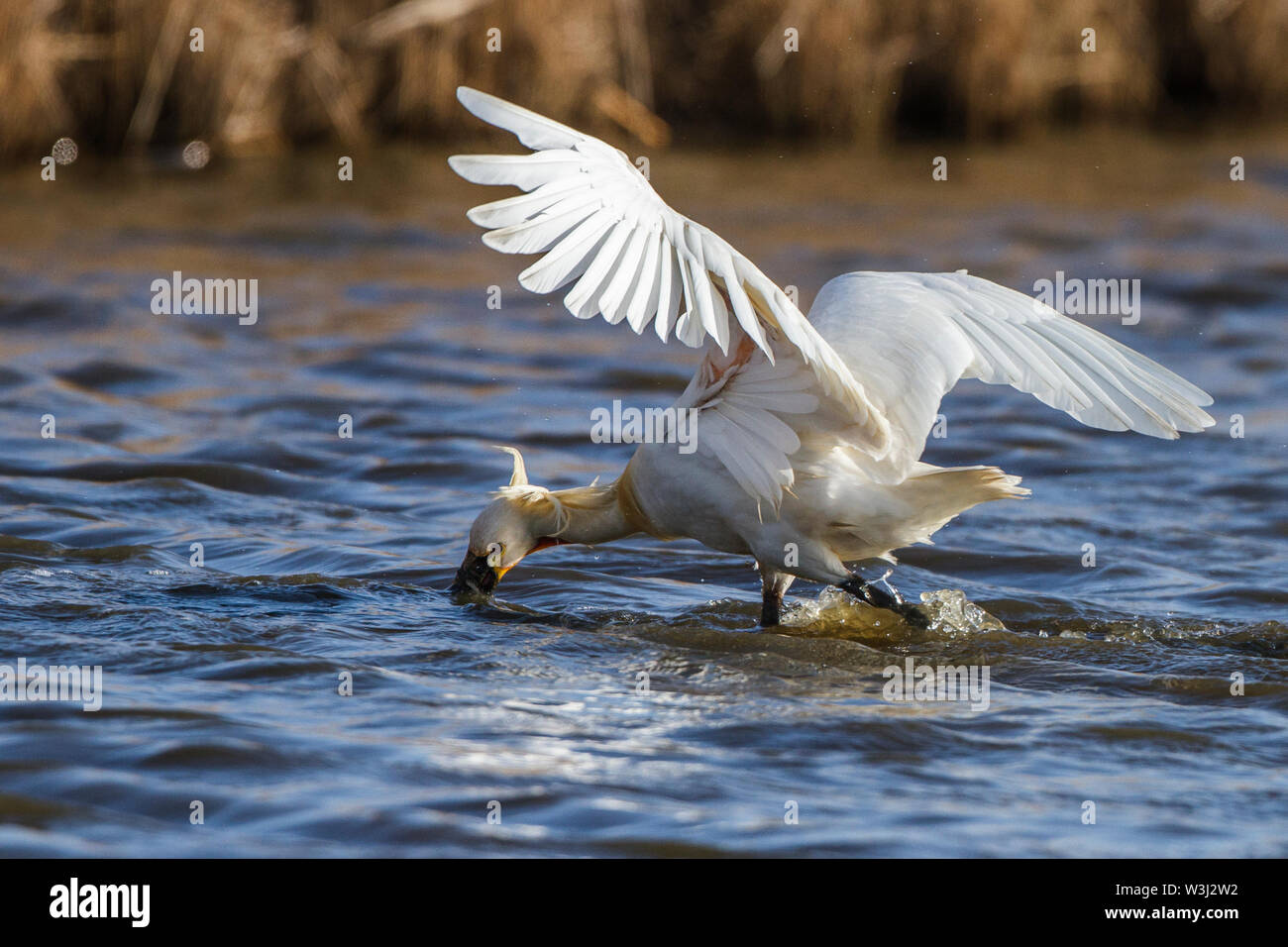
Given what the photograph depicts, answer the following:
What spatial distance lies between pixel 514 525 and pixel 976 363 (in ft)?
5.51

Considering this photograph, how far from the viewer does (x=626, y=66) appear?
595 inches

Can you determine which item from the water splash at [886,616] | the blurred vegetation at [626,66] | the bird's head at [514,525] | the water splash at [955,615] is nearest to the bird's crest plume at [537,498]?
the bird's head at [514,525]

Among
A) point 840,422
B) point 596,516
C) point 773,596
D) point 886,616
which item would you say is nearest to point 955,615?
point 886,616

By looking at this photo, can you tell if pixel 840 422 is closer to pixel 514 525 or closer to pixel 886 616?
pixel 886 616

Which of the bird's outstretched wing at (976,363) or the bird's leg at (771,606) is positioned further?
the bird's leg at (771,606)

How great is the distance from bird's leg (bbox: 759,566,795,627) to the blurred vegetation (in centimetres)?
903

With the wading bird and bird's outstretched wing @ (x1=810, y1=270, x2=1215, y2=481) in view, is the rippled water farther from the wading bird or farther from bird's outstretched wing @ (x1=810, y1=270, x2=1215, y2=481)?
bird's outstretched wing @ (x1=810, y1=270, x2=1215, y2=481)

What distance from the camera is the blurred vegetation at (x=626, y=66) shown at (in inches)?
532

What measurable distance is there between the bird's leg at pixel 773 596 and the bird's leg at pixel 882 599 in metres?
0.27

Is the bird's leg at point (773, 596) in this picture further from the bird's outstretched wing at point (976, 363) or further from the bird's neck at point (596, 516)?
the bird's outstretched wing at point (976, 363)

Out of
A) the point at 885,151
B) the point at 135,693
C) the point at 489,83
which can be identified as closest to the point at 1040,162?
the point at 885,151
